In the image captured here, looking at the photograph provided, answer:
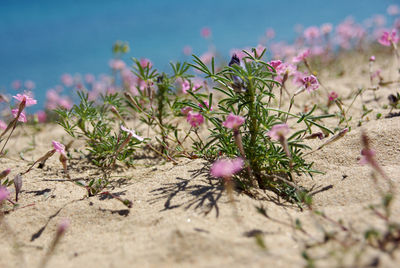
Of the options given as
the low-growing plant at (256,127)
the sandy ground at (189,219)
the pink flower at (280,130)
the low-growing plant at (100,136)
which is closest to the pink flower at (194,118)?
the low-growing plant at (256,127)

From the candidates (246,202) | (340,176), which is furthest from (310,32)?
(246,202)

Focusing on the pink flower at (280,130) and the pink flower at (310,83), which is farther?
the pink flower at (310,83)

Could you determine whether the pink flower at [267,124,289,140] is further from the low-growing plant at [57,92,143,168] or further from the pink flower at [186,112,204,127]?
the low-growing plant at [57,92,143,168]

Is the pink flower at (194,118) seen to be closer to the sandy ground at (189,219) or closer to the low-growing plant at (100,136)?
the sandy ground at (189,219)

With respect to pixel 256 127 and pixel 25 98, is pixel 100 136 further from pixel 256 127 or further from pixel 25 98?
pixel 256 127

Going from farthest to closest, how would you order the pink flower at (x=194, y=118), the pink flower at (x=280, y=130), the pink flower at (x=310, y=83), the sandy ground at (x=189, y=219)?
the pink flower at (x=310, y=83), the pink flower at (x=194, y=118), the pink flower at (x=280, y=130), the sandy ground at (x=189, y=219)

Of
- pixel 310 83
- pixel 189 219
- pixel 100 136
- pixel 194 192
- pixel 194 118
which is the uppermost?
pixel 310 83

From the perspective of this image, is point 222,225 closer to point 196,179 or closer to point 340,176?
point 196,179

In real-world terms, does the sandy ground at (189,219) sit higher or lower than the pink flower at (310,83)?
lower

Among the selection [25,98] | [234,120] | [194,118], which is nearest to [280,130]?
[234,120]
